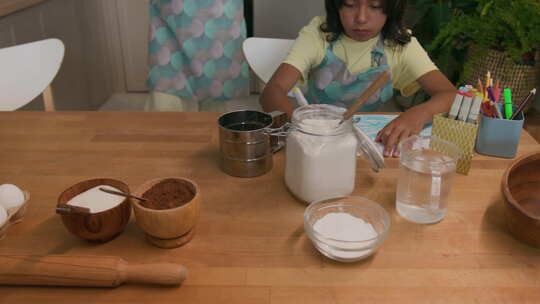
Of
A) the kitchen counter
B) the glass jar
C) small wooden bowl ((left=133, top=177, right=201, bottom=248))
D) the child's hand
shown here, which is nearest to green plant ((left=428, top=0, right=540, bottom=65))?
the child's hand

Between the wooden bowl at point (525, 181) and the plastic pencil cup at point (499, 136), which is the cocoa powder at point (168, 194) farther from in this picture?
the plastic pencil cup at point (499, 136)

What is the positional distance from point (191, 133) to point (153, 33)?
3.18 feet

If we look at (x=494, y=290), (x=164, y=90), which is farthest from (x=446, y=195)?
(x=164, y=90)

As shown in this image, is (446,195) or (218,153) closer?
(446,195)

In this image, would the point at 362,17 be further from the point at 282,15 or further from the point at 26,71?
the point at 282,15

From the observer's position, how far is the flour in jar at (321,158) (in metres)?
0.76

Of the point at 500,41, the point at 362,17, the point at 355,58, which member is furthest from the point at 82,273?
the point at 500,41

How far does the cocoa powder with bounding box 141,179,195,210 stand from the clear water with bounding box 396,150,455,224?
1.21 feet

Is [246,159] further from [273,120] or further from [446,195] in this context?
[446,195]

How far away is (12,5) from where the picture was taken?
7.03ft

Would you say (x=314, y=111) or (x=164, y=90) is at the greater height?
(x=314, y=111)

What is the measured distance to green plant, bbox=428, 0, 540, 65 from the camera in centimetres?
212

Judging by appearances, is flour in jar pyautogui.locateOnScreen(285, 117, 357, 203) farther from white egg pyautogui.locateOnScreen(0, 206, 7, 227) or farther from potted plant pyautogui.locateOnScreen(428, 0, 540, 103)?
potted plant pyautogui.locateOnScreen(428, 0, 540, 103)

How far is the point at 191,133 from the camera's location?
1098mm
